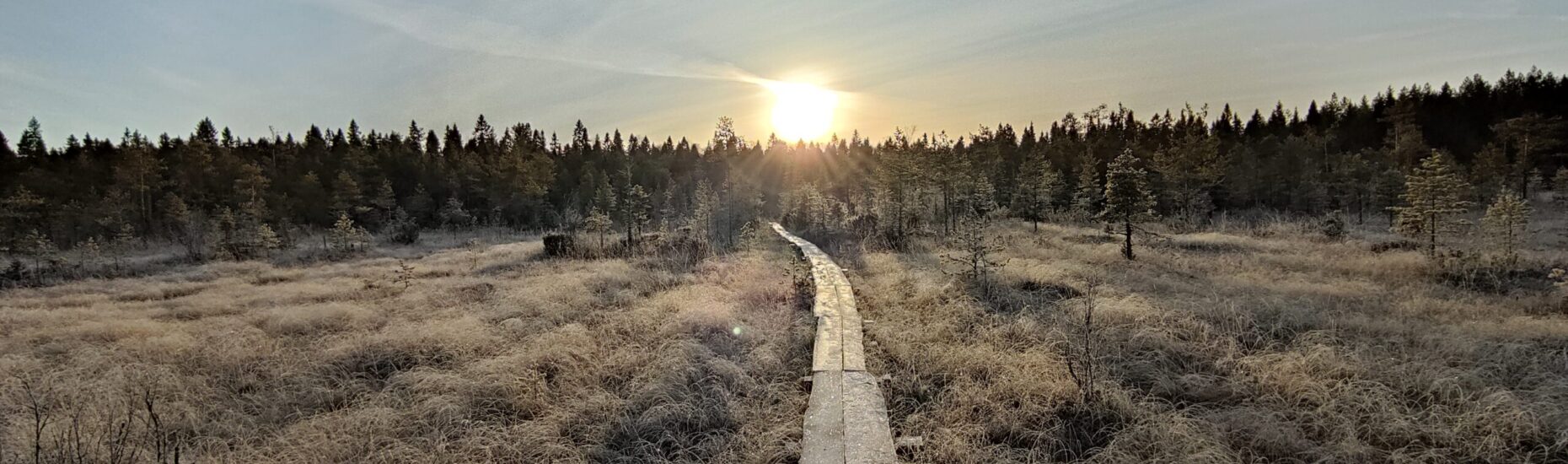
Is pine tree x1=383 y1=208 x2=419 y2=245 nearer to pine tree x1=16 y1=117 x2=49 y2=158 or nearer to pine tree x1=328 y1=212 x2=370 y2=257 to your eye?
pine tree x1=328 y1=212 x2=370 y2=257

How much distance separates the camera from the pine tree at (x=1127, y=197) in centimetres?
1397

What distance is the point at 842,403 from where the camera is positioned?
5156mm

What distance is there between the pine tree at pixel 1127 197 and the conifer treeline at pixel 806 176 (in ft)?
25.2

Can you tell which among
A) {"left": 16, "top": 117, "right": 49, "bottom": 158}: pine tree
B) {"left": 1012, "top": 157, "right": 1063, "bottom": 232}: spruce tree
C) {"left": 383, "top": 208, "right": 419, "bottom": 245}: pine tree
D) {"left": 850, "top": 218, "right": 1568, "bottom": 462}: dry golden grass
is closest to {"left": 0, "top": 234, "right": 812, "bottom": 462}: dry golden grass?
{"left": 850, "top": 218, "right": 1568, "bottom": 462}: dry golden grass

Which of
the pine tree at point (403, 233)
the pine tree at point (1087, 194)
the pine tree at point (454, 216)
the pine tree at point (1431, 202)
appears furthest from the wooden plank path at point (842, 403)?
the pine tree at point (454, 216)

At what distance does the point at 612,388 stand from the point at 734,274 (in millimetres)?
6994

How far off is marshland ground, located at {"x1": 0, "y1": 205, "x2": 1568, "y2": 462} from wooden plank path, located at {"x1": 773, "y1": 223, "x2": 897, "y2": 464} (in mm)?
239

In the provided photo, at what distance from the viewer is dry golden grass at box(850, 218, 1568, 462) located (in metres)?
4.26

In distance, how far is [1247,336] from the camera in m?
6.80

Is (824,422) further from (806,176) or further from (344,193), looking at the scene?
(806,176)

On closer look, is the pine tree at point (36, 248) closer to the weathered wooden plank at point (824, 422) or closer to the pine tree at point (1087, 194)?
the weathered wooden plank at point (824, 422)

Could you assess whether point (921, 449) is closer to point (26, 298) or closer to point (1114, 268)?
point (1114, 268)

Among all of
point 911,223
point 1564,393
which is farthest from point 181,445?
point 911,223

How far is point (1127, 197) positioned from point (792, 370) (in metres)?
11.4
